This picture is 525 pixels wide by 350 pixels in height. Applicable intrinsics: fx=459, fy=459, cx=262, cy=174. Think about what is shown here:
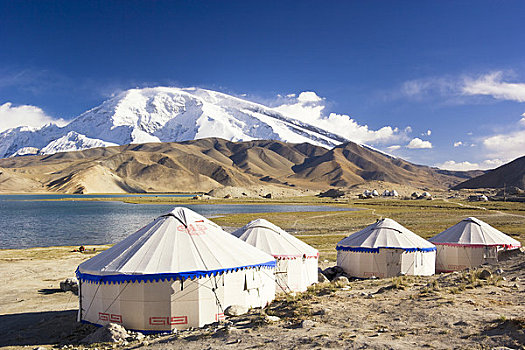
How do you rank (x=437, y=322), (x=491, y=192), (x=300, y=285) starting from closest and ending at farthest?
(x=437, y=322) < (x=300, y=285) < (x=491, y=192)

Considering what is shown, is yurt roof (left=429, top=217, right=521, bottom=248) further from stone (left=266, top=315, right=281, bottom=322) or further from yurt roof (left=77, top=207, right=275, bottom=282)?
stone (left=266, top=315, right=281, bottom=322)

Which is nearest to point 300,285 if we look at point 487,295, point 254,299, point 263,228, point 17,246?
point 263,228

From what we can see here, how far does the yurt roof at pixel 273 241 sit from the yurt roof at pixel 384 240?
286 centimetres

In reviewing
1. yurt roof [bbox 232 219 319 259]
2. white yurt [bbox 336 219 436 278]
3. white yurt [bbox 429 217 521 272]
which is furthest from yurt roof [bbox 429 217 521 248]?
yurt roof [bbox 232 219 319 259]

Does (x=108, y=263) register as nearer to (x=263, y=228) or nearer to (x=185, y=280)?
(x=185, y=280)

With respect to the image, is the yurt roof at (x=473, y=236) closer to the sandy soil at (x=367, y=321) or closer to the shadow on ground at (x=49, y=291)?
the sandy soil at (x=367, y=321)

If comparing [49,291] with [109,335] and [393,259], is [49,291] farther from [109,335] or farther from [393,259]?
[393,259]

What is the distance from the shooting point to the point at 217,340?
9.23 metres

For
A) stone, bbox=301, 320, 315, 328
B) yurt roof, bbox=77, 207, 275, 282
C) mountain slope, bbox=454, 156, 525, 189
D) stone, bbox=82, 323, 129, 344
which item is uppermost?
mountain slope, bbox=454, 156, 525, 189

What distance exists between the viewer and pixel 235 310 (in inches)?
Answer: 456

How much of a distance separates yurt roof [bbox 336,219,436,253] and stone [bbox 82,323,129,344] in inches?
455

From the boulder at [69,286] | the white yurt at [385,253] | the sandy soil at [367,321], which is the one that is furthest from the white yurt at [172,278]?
the white yurt at [385,253]

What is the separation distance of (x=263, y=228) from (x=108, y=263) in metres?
7.51

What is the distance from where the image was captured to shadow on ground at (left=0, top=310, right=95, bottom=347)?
1160 cm
